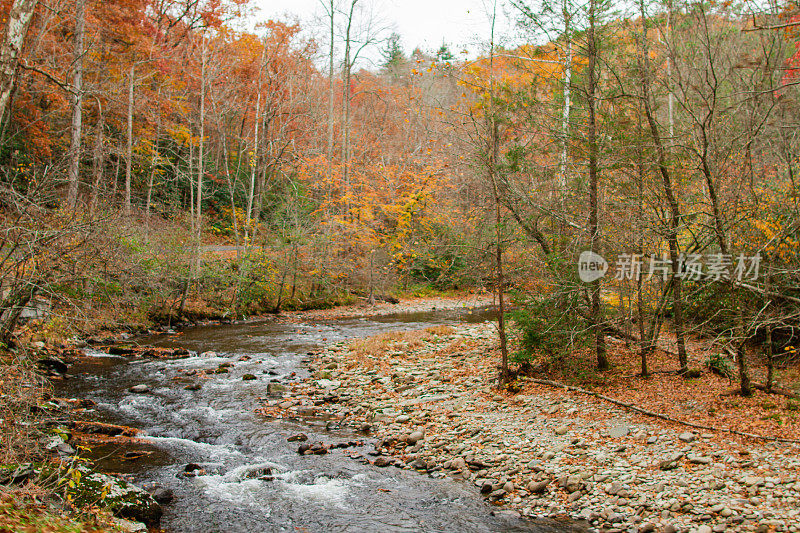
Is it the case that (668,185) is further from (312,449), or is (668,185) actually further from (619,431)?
(312,449)

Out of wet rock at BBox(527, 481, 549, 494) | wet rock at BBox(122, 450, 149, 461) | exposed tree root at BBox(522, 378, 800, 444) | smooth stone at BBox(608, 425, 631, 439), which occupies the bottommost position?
wet rock at BBox(122, 450, 149, 461)

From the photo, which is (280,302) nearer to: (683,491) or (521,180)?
(521,180)

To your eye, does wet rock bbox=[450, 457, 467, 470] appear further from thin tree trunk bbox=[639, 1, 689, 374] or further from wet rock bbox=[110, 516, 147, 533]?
thin tree trunk bbox=[639, 1, 689, 374]

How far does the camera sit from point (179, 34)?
2591 cm

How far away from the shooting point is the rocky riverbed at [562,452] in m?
5.20

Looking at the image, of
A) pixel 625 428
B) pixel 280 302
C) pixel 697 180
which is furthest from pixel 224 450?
pixel 280 302

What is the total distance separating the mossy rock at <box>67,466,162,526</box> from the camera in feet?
16.6

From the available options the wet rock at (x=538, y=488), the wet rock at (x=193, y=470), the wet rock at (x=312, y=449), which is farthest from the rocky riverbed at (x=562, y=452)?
the wet rock at (x=193, y=470)

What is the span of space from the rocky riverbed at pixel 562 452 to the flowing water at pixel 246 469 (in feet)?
1.37

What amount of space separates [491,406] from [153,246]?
13.2 meters

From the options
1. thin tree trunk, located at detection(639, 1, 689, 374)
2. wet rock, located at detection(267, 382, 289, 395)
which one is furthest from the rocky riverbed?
thin tree trunk, located at detection(639, 1, 689, 374)

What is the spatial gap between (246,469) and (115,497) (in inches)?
73.3

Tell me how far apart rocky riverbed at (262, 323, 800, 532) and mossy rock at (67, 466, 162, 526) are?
9.24ft

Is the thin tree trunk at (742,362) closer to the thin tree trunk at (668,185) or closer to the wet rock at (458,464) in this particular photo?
the thin tree trunk at (668,185)
